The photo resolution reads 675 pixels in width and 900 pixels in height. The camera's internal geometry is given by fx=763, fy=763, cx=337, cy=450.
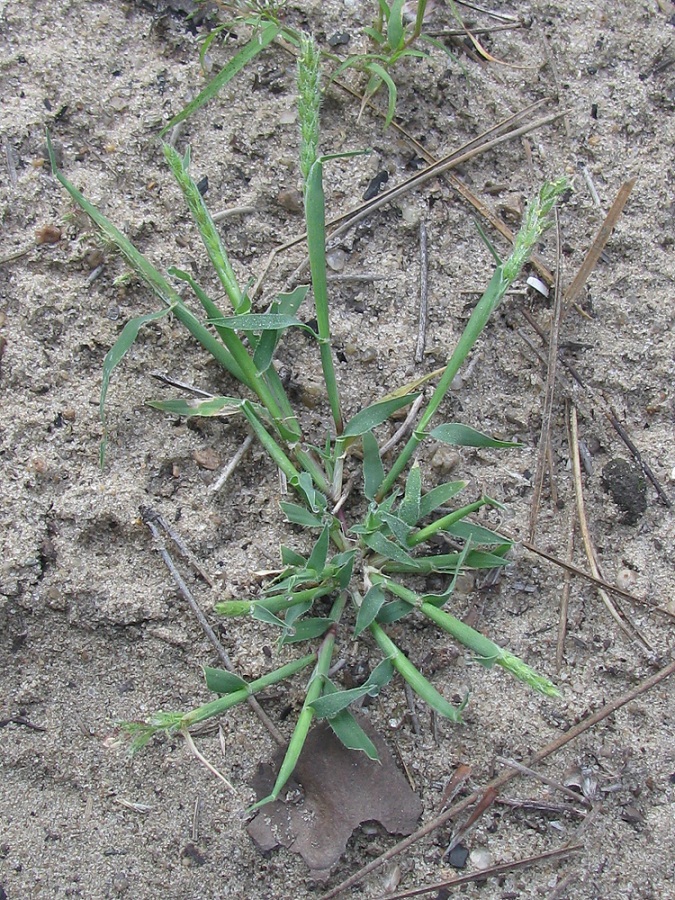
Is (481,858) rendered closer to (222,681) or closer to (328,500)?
(222,681)

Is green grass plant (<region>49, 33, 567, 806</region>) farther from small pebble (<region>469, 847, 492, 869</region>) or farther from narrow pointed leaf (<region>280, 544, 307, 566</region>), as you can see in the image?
small pebble (<region>469, 847, 492, 869</region>)

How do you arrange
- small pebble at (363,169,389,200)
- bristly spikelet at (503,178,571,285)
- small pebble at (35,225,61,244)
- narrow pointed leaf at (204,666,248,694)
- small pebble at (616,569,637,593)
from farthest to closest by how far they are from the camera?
small pebble at (363,169,389,200) < small pebble at (35,225,61,244) < small pebble at (616,569,637,593) < narrow pointed leaf at (204,666,248,694) < bristly spikelet at (503,178,571,285)

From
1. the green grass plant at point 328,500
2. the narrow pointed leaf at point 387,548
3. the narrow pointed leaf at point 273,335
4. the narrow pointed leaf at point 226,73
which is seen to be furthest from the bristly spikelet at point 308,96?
the narrow pointed leaf at point 387,548

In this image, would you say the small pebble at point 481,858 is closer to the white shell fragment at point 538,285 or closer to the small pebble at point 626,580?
the small pebble at point 626,580

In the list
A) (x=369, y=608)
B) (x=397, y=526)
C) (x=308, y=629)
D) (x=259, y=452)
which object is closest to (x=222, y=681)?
(x=308, y=629)

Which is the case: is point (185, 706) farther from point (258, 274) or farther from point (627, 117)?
point (627, 117)

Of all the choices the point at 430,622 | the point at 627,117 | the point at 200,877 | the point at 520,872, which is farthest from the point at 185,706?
the point at 627,117

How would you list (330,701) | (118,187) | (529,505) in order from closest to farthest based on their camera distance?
1. (330,701)
2. (529,505)
3. (118,187)

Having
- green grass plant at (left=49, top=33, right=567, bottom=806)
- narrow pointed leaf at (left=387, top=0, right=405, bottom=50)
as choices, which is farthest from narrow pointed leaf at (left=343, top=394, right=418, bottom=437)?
narrow pointed leaf at (left=387, top=0, right=405, bottom=50)
